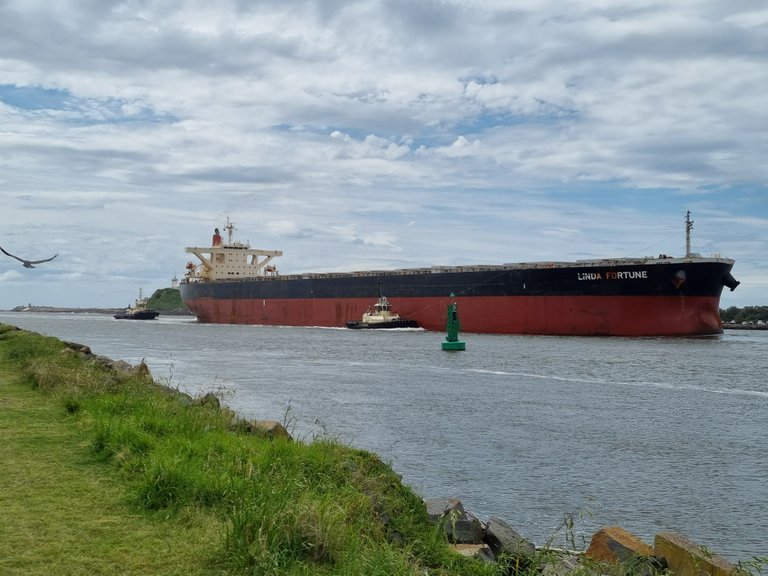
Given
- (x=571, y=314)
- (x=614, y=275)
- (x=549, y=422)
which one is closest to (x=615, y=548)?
(x=549, y=422)

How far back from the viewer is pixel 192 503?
166 inches

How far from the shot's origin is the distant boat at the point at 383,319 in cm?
3950

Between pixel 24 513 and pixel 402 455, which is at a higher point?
pixel 24 513

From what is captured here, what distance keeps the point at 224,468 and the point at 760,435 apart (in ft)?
32.9

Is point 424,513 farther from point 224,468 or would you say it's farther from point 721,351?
point 721,351

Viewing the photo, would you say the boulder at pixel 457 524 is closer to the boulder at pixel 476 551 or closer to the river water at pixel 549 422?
the boulder at pixel 476 551

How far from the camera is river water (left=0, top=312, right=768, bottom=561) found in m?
7.57

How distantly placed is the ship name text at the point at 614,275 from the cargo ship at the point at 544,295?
0.04 m

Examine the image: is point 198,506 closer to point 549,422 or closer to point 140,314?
point 549,422

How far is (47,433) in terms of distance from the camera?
20.2 ft

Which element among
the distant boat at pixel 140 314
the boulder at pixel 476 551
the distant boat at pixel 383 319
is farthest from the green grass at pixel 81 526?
the distant boat at pixel 140 314

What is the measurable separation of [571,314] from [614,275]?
300 centimetres

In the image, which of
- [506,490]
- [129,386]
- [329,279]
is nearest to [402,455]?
[506,490]

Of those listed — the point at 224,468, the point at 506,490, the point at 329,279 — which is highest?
the point at 329,279
